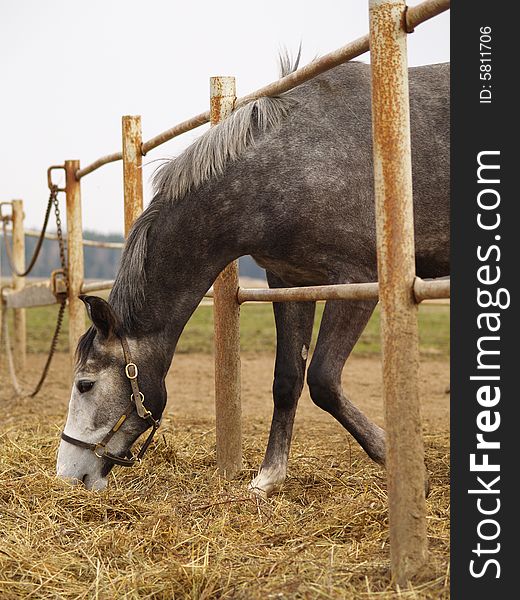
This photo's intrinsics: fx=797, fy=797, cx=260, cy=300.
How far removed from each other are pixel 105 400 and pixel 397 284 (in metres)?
1.52

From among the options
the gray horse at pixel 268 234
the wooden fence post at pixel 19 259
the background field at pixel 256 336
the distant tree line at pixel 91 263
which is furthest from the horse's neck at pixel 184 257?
the distant tree line at pixel 91 263

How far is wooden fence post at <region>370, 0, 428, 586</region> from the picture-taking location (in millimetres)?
1965

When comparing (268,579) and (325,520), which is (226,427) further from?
(268,579)

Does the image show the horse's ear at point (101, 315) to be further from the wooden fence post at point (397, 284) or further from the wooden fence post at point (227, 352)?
the wooden fence post at point (397, 284)

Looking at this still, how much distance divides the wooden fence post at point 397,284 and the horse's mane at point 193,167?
1078 millimetres

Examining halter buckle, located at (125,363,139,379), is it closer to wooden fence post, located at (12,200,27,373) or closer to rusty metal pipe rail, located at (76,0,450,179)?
rusty metal pipe rail, located at (76,0,450,179)

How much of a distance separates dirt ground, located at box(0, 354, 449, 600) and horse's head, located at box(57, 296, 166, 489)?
135 mm

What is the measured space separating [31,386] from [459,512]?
21.7 feet

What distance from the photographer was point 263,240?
303cm

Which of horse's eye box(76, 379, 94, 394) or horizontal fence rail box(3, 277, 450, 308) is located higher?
horizontal fence rail box(3, 277, 450, 308)

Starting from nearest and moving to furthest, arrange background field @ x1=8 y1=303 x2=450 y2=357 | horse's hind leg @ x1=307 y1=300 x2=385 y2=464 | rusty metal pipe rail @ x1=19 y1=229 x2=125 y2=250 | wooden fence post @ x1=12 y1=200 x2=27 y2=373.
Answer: horse's hind leg @ x1=307 y1=300 x2=385 y2=464, rusty metal pipe rail @ x1=19 y1=229 x2=125 y2=250, wooden fence post @ x1=12 y1=200 x2=27 y2=373, background field @ x1=8 y1=303 x2=450 y2=357

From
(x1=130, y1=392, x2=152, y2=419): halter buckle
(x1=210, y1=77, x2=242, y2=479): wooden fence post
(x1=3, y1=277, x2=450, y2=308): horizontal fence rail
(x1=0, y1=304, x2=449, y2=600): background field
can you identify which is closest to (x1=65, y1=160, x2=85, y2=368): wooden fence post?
(x1=3, y1=277, x2=450, y2=308): horizontal fence rail

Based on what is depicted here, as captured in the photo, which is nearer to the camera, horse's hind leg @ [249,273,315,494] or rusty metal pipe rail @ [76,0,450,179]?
rusty metal pipe rail @ [76,0,450,179]

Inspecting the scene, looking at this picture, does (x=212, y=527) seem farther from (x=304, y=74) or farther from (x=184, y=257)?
(x=304, y=74)
